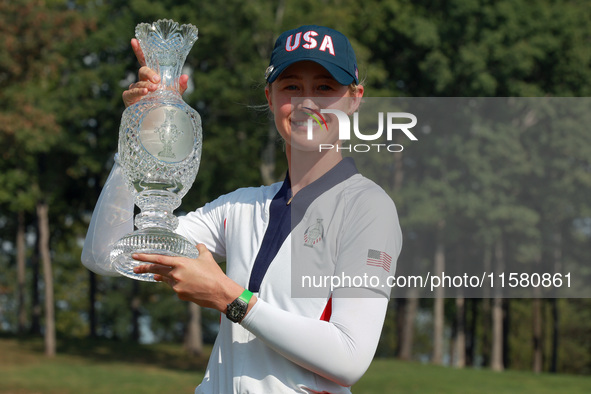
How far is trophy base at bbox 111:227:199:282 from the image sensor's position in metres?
2.50

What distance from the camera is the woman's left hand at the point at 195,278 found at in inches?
91.8

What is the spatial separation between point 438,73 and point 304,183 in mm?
23941

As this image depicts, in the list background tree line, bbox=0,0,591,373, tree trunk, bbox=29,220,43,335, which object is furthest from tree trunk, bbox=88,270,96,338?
tree trunk, bbox=29,220,43,335

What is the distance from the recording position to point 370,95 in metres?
19.0

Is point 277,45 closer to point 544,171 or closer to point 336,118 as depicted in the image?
point 336,118

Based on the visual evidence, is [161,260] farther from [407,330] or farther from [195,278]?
[407,330]

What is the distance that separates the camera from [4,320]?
51.8m

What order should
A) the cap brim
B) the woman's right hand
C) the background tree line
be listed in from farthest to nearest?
the background tree line < the woman's right hand < the cap brim

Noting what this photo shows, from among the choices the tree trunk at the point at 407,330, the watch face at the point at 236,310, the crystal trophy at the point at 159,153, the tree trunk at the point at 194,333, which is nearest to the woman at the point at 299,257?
the watch face at the point at 236,310

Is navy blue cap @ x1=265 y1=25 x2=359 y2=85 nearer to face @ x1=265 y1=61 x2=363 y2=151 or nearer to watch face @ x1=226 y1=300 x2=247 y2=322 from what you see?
face @ x1=265 y1=61 x2=363 y2=151

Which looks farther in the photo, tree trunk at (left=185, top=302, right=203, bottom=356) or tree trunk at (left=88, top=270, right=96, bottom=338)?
tree trunk at (left=88, top=270, right=96, bottom=338)

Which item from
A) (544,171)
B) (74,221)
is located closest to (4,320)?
(74,221)

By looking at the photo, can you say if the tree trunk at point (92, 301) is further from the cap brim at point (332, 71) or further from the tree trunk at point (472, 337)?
the cap brim at point (332, 71)

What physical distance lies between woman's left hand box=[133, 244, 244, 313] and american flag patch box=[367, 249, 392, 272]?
0.41 m
